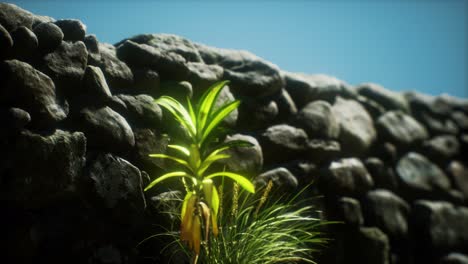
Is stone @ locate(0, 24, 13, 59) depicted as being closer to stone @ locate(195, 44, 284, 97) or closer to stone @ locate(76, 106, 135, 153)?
stone @ locate(76, 106, 135, 153)

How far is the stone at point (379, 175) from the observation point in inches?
111

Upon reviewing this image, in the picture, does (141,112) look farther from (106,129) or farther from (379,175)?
(379,175)

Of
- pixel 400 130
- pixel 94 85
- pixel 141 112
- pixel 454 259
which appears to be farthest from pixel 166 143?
pixel 454 259

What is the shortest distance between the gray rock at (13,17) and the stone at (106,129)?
0.48m

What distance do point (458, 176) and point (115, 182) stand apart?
306 centimetres

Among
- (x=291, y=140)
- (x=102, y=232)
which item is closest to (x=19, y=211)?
(x=102, y=232)

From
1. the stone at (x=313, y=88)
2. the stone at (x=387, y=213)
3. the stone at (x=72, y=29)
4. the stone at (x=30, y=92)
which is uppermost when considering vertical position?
the stone at (x=72, y=29)

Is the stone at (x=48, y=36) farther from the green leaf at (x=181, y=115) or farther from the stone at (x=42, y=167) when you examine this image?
the green leaf at (x=181, y=115)

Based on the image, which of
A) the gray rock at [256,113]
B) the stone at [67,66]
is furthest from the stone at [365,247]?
the stone at [67,66]

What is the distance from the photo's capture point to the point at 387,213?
265cm

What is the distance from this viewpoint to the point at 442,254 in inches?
109

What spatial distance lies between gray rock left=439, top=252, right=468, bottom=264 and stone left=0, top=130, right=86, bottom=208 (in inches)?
108

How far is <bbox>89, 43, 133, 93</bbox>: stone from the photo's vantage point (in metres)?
1.84

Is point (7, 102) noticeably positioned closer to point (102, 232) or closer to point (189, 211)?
point (102, 232)
